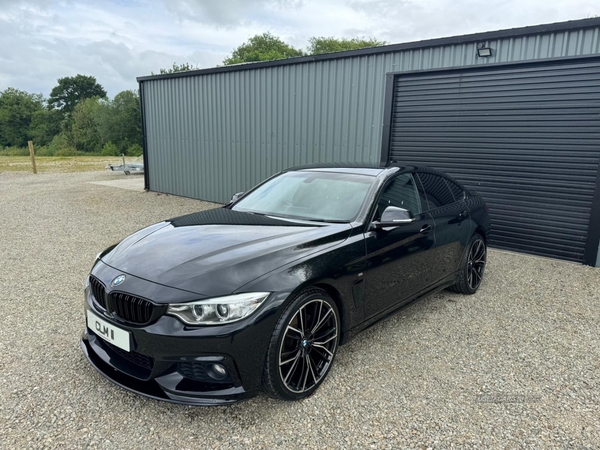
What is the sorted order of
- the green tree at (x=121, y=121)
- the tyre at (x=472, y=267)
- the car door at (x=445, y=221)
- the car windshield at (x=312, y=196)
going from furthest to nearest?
1. the green tree at (x=121, y=121)
2. the tyre at (x=472, y=267)
3. the car door at (x=445, y=221)
4. the car windshield at (x=312, y=196)

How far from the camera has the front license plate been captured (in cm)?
242

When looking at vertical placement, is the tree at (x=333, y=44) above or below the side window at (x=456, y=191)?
above

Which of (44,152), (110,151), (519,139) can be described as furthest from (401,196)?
(44,152)

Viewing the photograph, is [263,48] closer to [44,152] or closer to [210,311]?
[44,152]

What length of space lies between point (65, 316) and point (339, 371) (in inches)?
105

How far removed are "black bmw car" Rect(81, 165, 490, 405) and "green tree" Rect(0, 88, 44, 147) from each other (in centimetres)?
6669

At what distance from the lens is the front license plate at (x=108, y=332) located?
7.93 feet

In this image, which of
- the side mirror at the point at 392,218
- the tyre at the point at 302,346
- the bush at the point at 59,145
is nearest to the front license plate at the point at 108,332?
the tyre at the point at 302,346

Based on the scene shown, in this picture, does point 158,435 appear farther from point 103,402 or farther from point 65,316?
point 65,316

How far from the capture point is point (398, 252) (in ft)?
11.2

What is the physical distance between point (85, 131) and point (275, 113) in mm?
47323

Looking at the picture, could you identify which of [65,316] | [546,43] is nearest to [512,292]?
[546,43]

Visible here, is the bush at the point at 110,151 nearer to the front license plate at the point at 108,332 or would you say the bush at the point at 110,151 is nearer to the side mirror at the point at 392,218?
the front license plate at the point at 108,332

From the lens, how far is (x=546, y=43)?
5988mm
